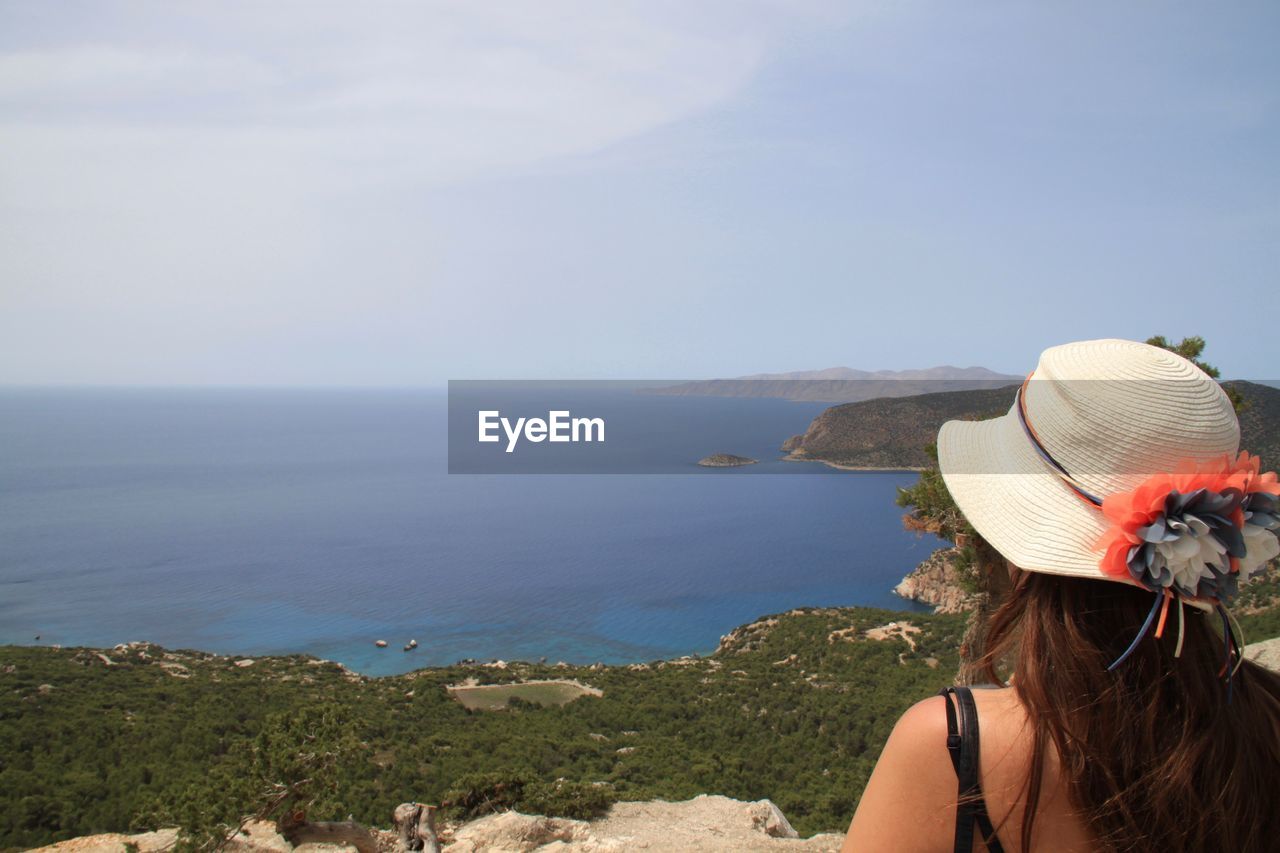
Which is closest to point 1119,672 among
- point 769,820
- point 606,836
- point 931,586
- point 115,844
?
point 606,836

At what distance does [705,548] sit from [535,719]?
36.3 m

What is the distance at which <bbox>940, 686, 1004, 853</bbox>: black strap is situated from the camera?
791mm

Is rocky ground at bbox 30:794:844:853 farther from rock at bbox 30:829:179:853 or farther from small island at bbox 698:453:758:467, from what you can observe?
small island at bbox 698:453:758:467

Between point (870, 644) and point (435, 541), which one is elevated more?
point (870, 644)

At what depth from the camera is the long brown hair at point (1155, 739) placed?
825 millimetres

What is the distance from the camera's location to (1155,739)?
85 centimetres

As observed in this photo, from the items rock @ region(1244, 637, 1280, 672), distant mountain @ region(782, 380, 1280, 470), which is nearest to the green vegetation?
rock @ region(1244, 637, 1280, 672)

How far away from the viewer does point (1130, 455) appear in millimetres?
908

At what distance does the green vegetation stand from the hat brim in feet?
20.7

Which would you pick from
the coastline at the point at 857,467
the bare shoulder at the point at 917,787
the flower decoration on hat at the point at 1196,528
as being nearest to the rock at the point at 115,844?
the bare shoulder at the point at 917,787

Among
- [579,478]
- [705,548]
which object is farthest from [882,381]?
[705,548]

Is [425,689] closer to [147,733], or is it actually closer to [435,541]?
[147,733]

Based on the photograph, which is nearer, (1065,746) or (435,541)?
(1065,746)

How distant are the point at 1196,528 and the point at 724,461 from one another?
284ft
